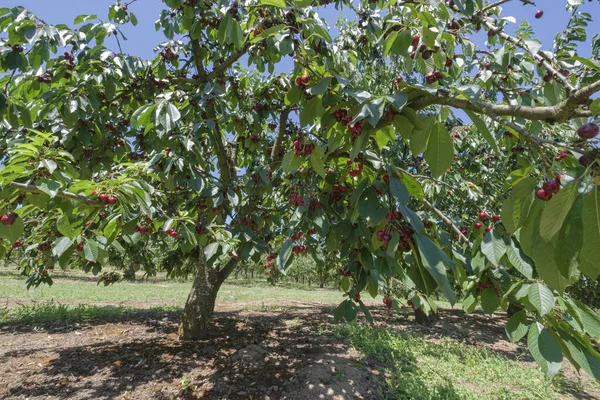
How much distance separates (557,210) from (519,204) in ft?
0.89

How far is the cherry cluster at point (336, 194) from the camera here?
2244 millimetres

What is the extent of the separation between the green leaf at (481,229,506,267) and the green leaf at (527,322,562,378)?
11.9 inches

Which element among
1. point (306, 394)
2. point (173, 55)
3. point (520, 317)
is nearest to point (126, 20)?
point (173, 55)

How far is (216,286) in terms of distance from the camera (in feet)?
16.5

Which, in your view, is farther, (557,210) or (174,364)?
(174,364)

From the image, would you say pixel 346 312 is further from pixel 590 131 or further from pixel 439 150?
pixel 590 131

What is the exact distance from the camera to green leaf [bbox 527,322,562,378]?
3.43 feet

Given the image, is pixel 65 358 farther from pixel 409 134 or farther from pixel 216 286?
pixel 409 134

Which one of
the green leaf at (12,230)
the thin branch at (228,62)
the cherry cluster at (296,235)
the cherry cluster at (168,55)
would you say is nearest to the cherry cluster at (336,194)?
the cherry cluster at (296,235)

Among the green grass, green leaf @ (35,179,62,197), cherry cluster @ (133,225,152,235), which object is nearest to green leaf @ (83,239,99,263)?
green leaf @ (35,179,62,197)

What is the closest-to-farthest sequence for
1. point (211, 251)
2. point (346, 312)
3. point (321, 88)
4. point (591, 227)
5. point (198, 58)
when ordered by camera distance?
point (591, 227)
point (321, 88)
point (346, 312)
point (211, 251)
point (198, 58)

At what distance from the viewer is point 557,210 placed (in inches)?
29.1

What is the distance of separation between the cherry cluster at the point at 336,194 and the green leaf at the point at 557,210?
1520 millimetres

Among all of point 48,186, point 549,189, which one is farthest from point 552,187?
point 48,186
